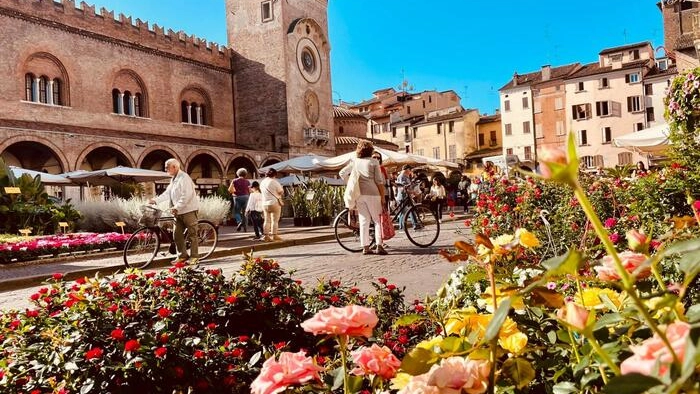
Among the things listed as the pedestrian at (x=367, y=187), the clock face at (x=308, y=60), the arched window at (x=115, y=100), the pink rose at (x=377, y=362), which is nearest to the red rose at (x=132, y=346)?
the pink rose at (x=377, y=362)

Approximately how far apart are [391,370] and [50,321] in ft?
6.62

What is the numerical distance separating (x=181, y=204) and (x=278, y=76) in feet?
89.9

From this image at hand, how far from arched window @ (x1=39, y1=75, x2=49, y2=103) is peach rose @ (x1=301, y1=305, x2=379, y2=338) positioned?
28.8 metres

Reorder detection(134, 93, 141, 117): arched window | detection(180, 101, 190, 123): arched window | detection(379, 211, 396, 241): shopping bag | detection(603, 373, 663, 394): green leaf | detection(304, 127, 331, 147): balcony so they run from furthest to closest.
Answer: detection(304, 127, 331, 147): balcony < detection(180, 101, 190, 123): arched window < detection(134, 93, 141, 117): arched window < detection(379, 211, 396, 241): shopping bag < detection(603, 373, 663, 394): green leaf

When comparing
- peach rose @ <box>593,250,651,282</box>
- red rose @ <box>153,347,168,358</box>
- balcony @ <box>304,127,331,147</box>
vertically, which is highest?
balcony @ <box>304,127,331,147</box>

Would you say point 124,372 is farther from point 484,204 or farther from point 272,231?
point 272,231

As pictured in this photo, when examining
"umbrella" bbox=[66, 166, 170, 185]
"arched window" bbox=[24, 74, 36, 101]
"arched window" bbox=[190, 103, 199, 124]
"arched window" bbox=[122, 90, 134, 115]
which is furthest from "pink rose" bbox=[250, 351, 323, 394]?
"arched window" bbox=[190, 103, 199, 124]

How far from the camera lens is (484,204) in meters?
6.55

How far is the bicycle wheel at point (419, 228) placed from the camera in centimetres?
933

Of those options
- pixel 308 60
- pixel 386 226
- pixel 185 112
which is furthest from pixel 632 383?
pixel 308 60

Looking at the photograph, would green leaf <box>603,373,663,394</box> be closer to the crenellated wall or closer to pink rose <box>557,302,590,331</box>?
pink rose <box>557,302,590,331</box>

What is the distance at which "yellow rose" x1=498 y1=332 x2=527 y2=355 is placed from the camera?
3.72 ft

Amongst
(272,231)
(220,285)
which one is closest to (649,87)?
(272,231)

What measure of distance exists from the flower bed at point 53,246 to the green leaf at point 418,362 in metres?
10.5
